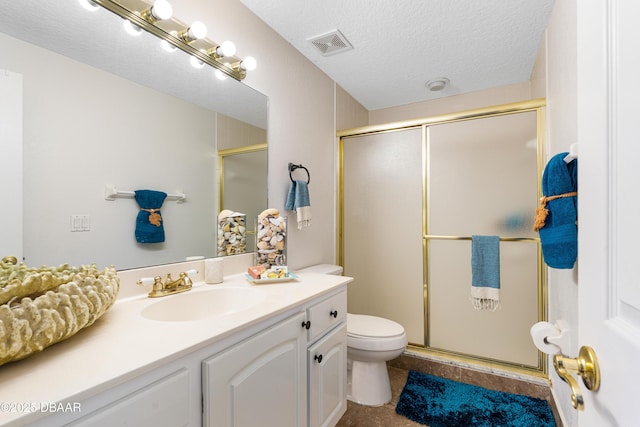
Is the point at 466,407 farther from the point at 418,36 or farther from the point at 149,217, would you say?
the point at 418,36

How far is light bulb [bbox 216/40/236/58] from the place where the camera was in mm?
1421

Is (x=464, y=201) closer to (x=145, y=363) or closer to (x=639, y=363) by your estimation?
(x=639, y=363)

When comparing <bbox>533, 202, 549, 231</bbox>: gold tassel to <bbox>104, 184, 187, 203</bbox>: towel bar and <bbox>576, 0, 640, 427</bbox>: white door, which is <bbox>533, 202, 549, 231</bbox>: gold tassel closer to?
<bbox>576, 0, 640, 427</bbox>: white door

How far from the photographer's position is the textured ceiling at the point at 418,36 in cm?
161

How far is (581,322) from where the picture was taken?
54 centimetres

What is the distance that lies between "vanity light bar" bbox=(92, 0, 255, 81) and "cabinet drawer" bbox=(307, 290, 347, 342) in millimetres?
1262

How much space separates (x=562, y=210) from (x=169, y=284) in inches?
56.8

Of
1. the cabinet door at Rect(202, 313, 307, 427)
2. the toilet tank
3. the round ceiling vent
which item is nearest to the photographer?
the cabinet door at Rect(202, 313, 307, 427)

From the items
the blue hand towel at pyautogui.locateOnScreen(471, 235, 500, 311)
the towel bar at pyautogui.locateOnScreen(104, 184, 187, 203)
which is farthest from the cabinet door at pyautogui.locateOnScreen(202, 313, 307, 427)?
the blue hand towel at pyautogui.locateOnScreen(471, 235, 500, 311)

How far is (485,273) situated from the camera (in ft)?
6.44

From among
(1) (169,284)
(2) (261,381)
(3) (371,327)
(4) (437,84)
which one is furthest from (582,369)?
(4) (437,84)

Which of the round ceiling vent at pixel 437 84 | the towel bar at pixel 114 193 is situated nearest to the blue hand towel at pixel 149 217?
the towel bar at pixel 114 193

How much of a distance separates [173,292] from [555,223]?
4.66 ft

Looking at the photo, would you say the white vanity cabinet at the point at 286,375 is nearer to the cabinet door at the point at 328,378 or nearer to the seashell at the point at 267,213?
the cabinet door at the point at 328,378
